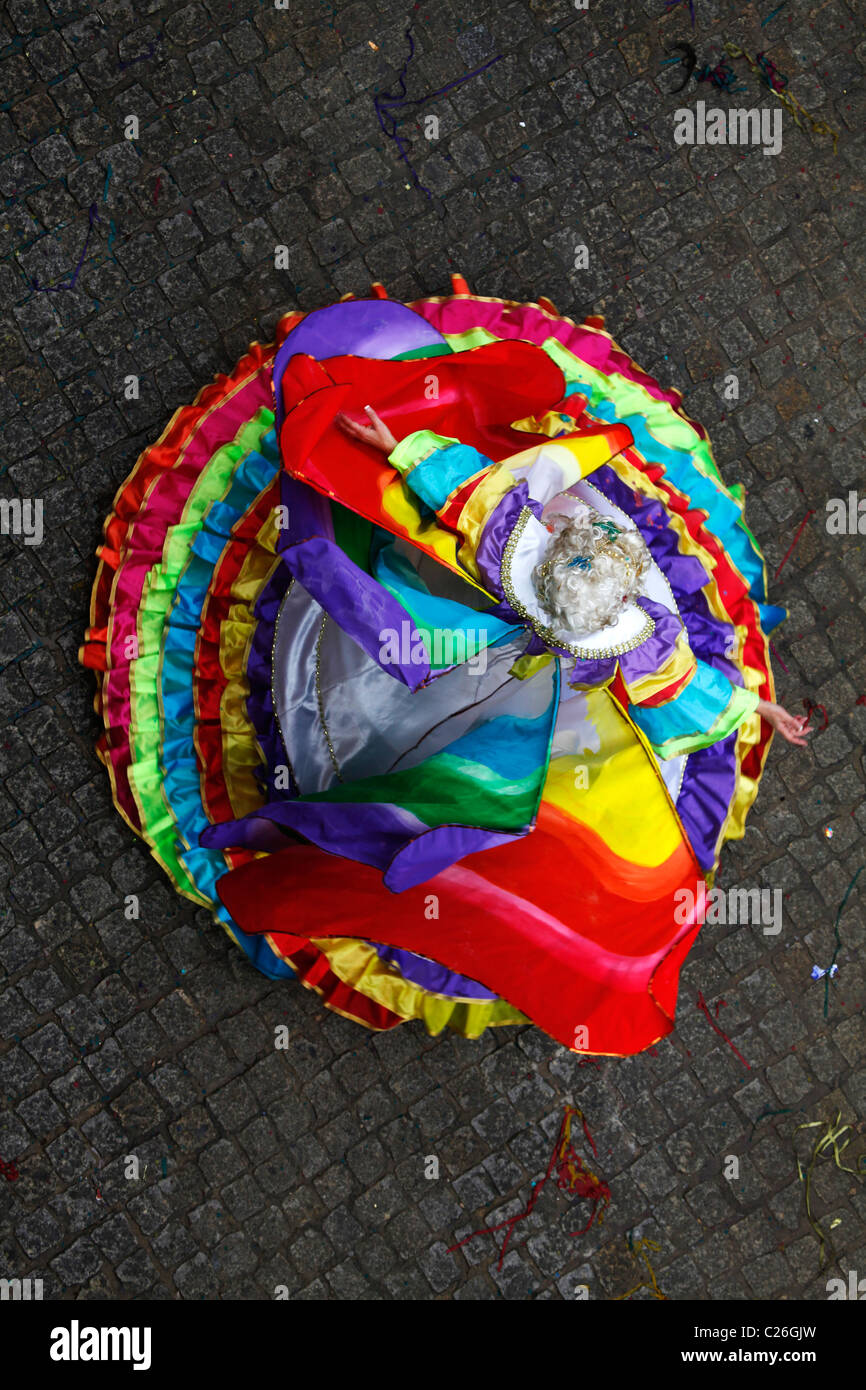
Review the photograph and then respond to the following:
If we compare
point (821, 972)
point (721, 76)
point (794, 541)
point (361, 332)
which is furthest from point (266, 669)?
point (721, 76)

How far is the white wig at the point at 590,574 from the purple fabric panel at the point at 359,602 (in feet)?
1.34

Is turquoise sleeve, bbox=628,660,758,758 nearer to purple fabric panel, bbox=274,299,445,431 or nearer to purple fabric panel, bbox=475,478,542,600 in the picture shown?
purple fabric panel, bbox=475,478,542,600

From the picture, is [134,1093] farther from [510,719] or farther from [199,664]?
[510,719]

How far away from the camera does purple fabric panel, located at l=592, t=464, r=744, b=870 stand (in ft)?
12.7

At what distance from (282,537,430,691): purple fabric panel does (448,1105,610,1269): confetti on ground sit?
2618mm

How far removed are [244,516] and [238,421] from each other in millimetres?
443

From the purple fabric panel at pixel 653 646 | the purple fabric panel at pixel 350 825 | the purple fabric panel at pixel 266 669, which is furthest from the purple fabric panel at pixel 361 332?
the purple fabric panel at pixel 350 825

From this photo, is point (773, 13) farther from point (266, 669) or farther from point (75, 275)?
point (266, 669)

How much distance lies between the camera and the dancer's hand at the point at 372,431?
327 centimetres

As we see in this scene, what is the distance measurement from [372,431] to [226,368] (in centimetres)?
164

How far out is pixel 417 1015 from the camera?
420 centimetres

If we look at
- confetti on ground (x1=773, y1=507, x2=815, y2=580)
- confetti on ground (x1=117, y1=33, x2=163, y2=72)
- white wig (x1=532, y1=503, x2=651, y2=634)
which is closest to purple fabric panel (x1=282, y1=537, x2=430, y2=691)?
white wig (x1=532, y1=503, x2=651, y2=634)

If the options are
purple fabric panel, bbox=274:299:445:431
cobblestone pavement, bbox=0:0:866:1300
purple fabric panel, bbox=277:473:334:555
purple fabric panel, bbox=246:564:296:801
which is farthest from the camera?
cobblestone pavement, bbox=0:0:866:1300
